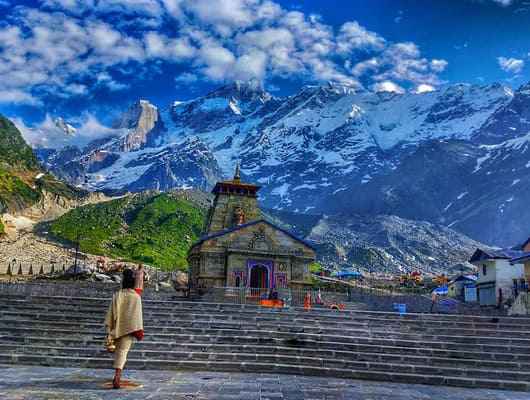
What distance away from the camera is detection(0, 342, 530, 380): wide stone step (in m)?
13.0

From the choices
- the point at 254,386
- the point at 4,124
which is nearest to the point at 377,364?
the point at 254,386

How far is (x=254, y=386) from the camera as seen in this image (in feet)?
33.1

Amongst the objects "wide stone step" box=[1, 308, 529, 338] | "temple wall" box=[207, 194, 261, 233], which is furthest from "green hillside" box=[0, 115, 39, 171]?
"wide stone step" box=[1, 308, 529, 338]

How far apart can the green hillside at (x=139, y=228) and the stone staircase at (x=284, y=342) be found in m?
49.9

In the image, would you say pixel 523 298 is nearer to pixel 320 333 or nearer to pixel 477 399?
pixel 320 333

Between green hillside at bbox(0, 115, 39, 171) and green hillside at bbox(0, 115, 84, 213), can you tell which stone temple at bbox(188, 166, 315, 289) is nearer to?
green hillside at bbox(0, 115, 84, 213)

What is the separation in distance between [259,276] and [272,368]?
2272 centimetres

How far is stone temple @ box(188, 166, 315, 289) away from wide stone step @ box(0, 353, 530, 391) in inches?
837

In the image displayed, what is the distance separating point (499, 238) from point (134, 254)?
116 m

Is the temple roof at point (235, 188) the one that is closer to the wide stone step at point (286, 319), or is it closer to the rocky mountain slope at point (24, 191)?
the wide stone step at point (286, 319)

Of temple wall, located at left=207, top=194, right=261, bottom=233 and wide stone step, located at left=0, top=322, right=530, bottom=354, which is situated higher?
temple wall, located at left=207, top=194, right=261, bottom=233

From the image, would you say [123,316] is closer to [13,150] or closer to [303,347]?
[303,347]

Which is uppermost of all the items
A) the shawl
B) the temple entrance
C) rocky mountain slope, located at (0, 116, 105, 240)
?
rocky mountain slope, located at (0, 116, 105, 240)

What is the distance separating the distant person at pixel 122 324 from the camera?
893 centimetres
